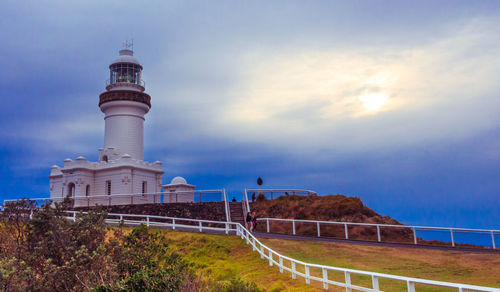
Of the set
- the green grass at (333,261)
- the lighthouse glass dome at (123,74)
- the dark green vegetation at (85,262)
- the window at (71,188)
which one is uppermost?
the lighthouse glass dome at (123,74)

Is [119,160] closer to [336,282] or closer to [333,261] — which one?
[333,261]

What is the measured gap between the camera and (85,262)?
12.0 m

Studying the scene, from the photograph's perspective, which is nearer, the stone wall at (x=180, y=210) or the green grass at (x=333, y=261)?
the green grass at (x=333, y=261)

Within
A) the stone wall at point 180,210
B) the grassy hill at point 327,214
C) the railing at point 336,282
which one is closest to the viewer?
the railing at point 336,282

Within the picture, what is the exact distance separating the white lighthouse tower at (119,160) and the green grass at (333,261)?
16859mm

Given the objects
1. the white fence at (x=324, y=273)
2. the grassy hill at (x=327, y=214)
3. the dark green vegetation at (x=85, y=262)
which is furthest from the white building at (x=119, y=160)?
the dark green vegetation at (x=85, y=262)

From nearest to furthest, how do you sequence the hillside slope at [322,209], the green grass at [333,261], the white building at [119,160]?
the green grass at [333,261]
the hillside slope at [322,209]
the white building at [119,160]

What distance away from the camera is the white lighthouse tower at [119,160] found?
38.7 meters

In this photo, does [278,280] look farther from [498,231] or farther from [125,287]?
[498,231]

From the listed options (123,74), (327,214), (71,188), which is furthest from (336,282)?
(123,74)

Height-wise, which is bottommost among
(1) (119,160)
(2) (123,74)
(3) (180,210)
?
(3) (180,210)

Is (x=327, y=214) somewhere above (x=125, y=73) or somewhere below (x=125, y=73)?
below

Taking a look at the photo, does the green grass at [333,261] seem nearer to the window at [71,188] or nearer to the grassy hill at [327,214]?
the grassy hill at [327,214]

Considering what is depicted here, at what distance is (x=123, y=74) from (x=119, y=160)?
32.6ft
